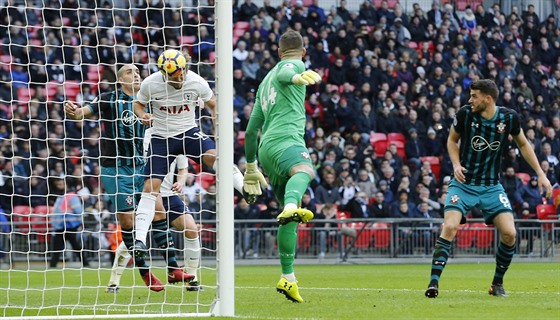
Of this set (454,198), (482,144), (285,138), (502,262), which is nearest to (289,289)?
(285,138)

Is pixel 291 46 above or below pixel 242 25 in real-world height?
below

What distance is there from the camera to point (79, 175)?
17672 mm

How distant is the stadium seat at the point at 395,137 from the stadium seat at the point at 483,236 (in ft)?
14.3

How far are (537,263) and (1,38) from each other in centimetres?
1267

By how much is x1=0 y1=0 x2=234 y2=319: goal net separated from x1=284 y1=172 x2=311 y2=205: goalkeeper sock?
0.66 m

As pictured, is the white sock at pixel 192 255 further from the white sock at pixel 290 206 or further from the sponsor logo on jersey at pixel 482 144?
the sponsor logo on jersey at pixel 482 144

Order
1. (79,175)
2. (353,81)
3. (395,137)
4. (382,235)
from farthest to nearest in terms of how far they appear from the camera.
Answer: (353,81) → (395,137) → (382,235) → (79,175)

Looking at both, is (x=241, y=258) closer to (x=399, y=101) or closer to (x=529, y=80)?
(x=399, y=101)

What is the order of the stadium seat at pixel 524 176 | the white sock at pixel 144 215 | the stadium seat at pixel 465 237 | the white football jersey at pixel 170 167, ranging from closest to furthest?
the white sock at pixel 144 215 → the white football jersey at pixel 170 167 → the stadium seat at pixel 465 237 → the stadium seat at pixel 524 176

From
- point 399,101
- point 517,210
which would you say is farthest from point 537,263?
point 399,101

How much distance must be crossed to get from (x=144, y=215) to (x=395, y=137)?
15.6 metres

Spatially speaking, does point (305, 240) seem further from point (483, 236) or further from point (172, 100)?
point (172, 100)

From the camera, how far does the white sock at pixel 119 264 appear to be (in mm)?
11727

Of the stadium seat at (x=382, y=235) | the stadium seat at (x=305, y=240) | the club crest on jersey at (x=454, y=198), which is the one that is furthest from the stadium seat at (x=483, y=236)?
the club crest on jersey at (x=454, y=198)
